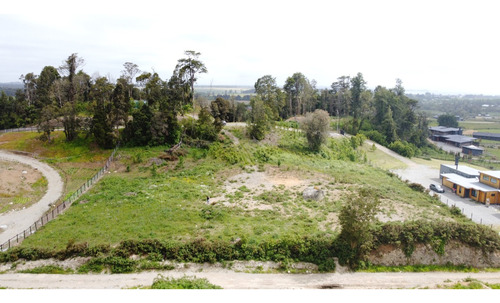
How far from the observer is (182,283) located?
1395 cm

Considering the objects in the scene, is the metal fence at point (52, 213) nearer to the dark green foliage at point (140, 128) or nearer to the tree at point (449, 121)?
the dark green foliage at point (140, 128)

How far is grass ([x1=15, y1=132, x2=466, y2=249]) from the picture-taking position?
18.8m

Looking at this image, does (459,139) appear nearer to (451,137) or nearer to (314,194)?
(451,137)

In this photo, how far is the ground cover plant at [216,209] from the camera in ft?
56.0

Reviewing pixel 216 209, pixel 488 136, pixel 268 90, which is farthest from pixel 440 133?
pixel 216 209

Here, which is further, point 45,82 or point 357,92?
point 357,92

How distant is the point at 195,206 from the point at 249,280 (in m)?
8.78

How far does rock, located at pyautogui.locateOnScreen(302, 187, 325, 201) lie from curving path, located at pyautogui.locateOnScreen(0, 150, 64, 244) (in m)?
19.9

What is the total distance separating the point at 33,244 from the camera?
700 inches

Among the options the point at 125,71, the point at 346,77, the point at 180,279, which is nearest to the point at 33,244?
the point at 180,279

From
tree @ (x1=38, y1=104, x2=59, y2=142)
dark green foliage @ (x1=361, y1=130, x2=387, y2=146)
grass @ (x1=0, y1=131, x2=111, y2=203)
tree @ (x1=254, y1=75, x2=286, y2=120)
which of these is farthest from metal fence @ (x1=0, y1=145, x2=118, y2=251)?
dark green foliage @ (x1=361, y1=130, x2=387, y2=146)

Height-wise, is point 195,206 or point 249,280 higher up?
point 195,206

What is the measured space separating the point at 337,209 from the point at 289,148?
66.2 feet

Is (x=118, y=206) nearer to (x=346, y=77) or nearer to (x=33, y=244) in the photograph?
(x=33, y=244)
